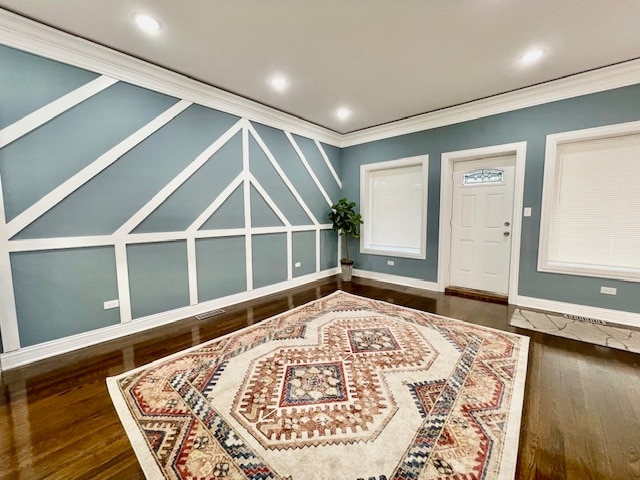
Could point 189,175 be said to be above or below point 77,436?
above

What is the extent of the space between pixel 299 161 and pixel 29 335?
3865mm

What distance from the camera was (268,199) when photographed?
4152 millimetres

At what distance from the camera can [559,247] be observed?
3.44 meters

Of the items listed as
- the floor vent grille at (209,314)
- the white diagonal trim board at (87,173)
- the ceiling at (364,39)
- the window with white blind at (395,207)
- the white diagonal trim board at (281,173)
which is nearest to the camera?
the ceiling at (364,39)

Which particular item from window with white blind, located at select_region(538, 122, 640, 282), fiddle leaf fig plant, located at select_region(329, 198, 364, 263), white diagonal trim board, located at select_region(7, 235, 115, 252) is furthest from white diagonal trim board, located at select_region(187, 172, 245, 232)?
window with white blind, located at select_region(538, 122, 640, 282)

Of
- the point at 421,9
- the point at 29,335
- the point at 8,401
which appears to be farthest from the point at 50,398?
the point at 421,9

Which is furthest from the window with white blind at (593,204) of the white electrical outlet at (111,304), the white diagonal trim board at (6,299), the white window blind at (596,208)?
the white diagonal trim board at (6,299)

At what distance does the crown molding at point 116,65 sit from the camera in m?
2.16

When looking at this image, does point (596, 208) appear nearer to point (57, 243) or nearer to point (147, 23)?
point (147, 23)

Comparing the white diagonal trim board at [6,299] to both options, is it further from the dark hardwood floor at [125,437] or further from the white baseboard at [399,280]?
the white baseboard at [399,280]

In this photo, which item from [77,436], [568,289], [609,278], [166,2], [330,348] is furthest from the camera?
[568,289]

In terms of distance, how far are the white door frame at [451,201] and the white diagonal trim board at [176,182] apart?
323 cm

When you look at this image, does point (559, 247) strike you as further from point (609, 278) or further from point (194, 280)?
point (194, 280)

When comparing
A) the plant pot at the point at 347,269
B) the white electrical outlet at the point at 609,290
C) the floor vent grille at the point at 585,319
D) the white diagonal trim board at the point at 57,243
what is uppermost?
the white diagonal trim board at the point at 57,243
